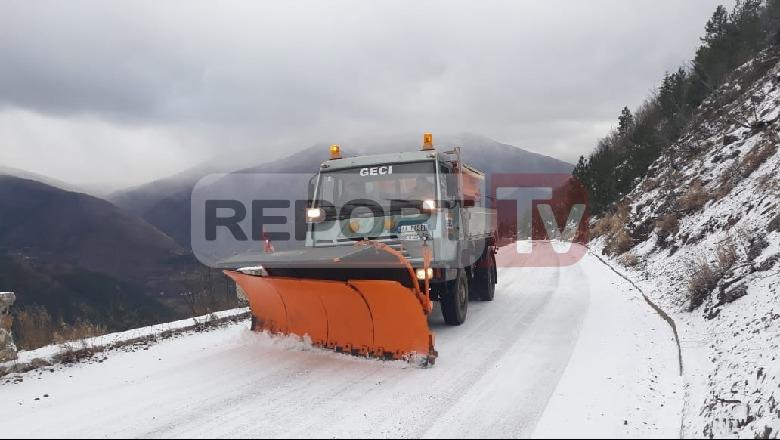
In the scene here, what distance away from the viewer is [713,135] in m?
21.0

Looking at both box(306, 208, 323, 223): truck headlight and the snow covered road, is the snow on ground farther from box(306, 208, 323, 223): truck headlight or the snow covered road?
box(306, 208, 323, 223): truck headlight

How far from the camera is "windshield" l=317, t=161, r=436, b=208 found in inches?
306

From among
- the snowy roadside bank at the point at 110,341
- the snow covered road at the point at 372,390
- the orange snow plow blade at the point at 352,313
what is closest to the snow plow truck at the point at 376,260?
the orange snow plow blade at the point at 352,313

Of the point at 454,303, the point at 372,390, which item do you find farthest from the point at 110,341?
the point at 454,303

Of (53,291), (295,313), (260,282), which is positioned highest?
(260,282)

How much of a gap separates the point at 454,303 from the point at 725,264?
4.01 m

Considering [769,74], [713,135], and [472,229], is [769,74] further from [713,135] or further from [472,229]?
[472,229]


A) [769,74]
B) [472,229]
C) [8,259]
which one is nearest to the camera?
[472,229]

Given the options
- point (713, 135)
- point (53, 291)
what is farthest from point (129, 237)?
point (713, 135)

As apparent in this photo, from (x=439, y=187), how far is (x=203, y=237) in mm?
3534

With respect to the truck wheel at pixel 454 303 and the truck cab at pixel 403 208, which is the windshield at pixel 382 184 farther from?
the truck wheel at pixel 454 303

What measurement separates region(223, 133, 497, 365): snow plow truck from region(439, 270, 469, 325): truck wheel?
17 mm

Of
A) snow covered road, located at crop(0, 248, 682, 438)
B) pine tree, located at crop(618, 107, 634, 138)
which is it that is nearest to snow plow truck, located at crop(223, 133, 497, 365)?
snow covered road, located at crop(0, 248, 682, 438)

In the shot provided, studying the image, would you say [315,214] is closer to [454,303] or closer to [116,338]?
[454,303]
